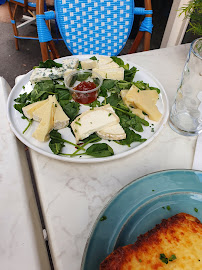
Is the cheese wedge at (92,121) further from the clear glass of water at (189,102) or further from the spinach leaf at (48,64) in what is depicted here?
the spinach leaf at (48,64)

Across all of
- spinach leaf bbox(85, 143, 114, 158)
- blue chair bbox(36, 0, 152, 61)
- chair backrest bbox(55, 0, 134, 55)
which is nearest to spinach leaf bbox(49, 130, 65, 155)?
spinach leaf bbox(85, 143, 114, 158)

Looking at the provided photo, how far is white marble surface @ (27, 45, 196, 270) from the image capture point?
667 millimetres

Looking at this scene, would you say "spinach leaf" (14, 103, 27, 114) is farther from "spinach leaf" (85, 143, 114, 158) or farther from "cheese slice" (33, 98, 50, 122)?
"spinach leaf" (85, 143, 114, 158)

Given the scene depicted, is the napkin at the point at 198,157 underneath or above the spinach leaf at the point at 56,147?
underneath

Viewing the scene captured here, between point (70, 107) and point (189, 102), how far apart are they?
51cm

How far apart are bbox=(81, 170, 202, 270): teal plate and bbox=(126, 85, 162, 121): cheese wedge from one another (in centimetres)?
31

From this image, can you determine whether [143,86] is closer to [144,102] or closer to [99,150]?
[144,102]

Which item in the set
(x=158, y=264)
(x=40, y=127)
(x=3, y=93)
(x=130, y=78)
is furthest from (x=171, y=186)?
(x=3, y=93)

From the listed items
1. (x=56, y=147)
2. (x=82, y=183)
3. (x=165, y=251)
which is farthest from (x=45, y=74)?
(x=165, y=251)

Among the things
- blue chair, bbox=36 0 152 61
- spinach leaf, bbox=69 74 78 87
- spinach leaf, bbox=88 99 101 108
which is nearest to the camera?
spinach leaf, bbox=88 99 101 108

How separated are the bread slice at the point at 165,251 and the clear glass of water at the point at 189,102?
1.59 ft

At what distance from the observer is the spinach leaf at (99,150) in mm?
814

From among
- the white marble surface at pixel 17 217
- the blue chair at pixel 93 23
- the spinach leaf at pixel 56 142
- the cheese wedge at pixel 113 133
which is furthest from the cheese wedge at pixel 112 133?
the blue chair at pixel 93 23

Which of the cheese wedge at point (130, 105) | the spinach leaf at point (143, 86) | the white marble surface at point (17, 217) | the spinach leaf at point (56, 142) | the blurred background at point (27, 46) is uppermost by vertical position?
the spinach leaf at point (143, 86)
